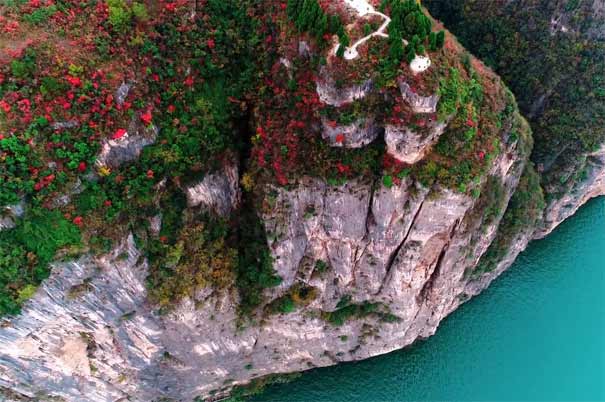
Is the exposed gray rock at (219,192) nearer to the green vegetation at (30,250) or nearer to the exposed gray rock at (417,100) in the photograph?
the green vegetation at (30,250)

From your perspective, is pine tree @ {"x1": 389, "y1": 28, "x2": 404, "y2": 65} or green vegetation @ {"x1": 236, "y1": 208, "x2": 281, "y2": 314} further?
green vegetation @ {"x1": 236, "y1": 208, "x2": 281, "y2": 314}

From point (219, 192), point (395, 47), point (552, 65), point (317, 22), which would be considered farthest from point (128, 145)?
point (552, 65)

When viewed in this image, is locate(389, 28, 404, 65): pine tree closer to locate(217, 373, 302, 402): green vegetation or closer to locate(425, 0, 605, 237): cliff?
locate(425, 0, 605, 237): cliff

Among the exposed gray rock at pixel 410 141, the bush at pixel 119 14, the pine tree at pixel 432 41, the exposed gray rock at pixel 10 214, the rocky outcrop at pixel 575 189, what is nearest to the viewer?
the exposed gray rock at pixel 10 214

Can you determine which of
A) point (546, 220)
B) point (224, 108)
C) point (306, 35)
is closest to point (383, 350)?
point (546, 220)

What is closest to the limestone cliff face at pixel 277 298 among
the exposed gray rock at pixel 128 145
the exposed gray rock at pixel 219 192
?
the exposed gray rock at pixel 219 192

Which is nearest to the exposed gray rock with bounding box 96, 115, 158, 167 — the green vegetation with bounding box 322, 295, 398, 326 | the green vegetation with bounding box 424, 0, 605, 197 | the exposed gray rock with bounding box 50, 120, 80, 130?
the exposed gray rock with bounding box 50, 120, 80, 130
